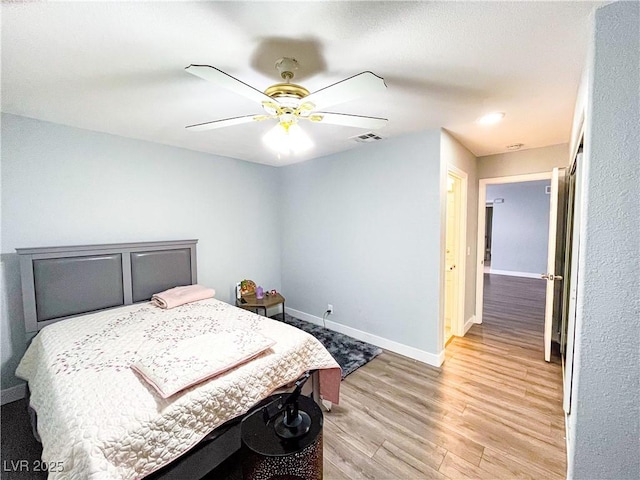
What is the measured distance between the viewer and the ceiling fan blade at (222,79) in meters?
1.17

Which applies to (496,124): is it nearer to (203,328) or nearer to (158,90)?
(158,90)

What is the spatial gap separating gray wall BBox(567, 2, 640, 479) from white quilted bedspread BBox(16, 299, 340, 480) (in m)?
1.44

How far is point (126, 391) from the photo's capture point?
1.36 meters

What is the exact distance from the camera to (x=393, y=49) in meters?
1.42

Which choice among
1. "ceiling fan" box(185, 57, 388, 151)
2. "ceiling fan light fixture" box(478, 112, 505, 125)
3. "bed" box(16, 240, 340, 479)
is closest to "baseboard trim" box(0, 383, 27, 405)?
"bed" box(16, 240, 340, 479)

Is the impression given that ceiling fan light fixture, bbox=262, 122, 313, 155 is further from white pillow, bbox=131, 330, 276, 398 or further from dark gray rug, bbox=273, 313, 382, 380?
dark gray rug, bbox=273, 313, 382, 380

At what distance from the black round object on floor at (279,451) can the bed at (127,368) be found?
22 cm

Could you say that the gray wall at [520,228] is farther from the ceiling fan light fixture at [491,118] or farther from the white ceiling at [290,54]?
the white ceiling at [290,54]

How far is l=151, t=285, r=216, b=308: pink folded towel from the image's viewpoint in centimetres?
275

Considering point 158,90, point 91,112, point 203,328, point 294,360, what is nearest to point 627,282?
point 294,360

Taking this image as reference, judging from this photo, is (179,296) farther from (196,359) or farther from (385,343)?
(385,343)

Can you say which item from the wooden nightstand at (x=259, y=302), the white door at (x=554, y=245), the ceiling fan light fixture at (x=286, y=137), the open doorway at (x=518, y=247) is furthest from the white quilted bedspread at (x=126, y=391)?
the open doorway at (x=518, y=247)

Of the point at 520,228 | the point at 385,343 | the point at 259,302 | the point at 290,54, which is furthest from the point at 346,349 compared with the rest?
the point at 520,228

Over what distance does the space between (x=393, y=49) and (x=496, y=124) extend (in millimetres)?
1703
